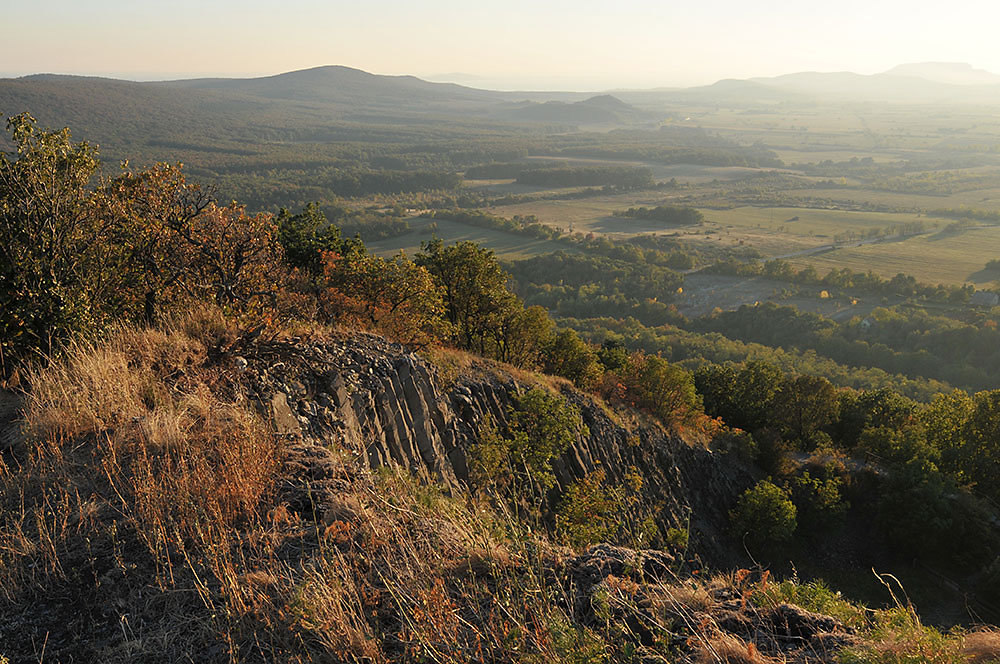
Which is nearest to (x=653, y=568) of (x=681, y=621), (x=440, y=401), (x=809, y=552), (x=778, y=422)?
(x=681, y=621)

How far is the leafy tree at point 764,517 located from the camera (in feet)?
99.6

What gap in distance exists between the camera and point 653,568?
6.96 meters

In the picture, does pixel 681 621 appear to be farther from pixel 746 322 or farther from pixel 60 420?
pixel 746 322

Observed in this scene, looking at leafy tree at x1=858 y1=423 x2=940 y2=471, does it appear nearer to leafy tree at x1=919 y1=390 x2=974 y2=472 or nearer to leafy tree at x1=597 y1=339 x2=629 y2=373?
leafy tree at x1=919 y1=390 x2=974 y2=472

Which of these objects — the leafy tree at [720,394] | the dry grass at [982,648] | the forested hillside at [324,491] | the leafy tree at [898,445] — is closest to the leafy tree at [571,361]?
the forested hillside at [324,491]

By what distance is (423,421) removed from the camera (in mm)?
17109

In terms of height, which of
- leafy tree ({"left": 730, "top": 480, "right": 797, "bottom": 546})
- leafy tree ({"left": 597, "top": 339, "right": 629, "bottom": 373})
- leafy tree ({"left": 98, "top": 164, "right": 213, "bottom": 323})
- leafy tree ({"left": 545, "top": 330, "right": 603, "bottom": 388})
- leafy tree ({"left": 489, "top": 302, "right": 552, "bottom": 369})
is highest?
leafy tree ({"left": 98, "top": 164, "right": 213, "bottom": 323})

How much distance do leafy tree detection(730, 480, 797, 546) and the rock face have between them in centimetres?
104

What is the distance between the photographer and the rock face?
11.7 meters

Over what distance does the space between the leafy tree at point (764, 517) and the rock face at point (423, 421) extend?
104 centimetres

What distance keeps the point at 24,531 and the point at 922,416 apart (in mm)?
52983

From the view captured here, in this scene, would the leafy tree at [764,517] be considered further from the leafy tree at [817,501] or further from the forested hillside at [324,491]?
the leafy tree at [817,501]

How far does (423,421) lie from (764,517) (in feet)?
74.8

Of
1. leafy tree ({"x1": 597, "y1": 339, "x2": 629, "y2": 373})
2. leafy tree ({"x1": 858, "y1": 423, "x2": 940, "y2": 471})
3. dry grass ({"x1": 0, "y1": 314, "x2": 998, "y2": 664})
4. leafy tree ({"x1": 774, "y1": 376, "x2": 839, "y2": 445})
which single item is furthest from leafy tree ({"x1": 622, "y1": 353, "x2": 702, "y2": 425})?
dry grass ({"x1": 0, "y1": 314, "x2": 998, "y2": 664})
